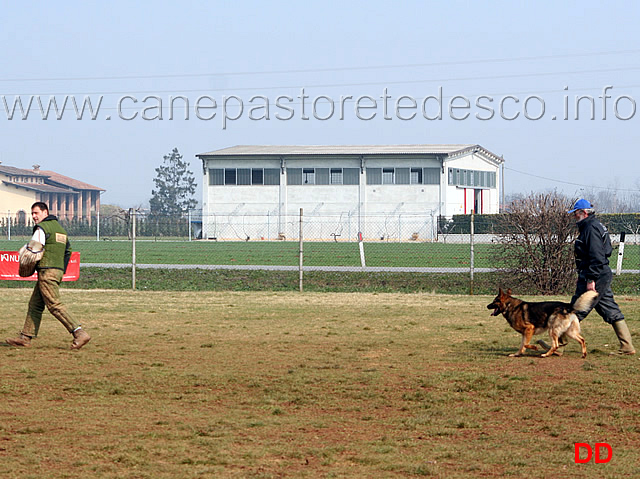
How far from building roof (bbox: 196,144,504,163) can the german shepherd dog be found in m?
53.3

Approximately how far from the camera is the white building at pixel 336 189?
6350 centimetres

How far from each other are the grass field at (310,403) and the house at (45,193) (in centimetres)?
7135

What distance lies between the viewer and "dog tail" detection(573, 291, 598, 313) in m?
10.2

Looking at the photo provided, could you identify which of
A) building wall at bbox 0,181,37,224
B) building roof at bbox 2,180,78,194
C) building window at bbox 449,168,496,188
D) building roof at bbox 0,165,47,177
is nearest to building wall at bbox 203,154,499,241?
building window at bbox 449,168,496,188

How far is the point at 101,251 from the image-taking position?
1693 inches

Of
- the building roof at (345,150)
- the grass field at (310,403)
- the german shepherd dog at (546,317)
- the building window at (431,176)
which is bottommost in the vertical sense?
the grass field at (310,403)

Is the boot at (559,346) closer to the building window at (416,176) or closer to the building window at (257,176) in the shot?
the building window at (416,176)

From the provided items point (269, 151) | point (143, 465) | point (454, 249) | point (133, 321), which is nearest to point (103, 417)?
point (143, 465)

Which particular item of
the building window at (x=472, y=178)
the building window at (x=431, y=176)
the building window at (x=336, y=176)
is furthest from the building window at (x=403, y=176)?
the building window at (x=336, y=176)

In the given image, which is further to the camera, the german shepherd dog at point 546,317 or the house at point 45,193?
the house at point 45,193

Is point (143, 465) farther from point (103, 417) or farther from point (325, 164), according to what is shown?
point (325, 164)

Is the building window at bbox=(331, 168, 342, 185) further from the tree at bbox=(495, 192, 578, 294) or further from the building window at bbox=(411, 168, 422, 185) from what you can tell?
the tree at bbox=(495, 192, 578, 294)

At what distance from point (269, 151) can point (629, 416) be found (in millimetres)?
62819

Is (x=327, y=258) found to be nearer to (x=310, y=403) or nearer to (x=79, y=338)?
(x=79, y=338)
